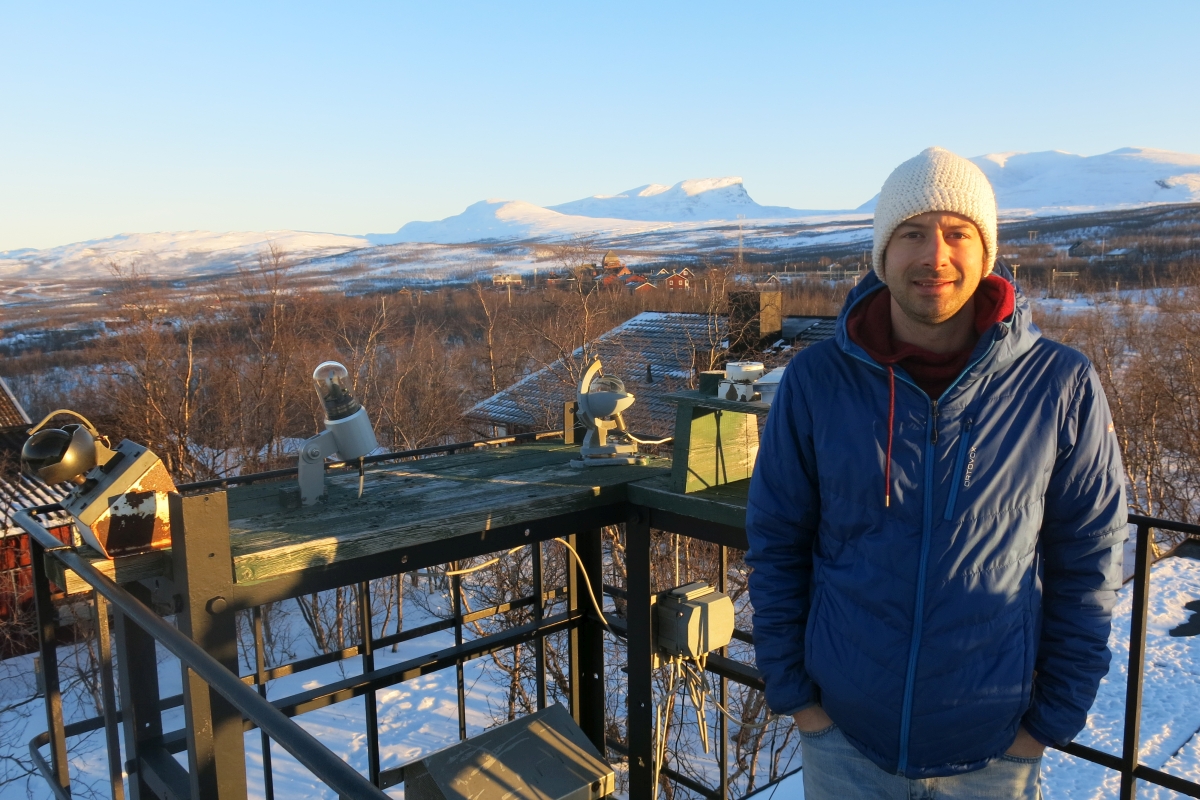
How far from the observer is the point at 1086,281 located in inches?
2264

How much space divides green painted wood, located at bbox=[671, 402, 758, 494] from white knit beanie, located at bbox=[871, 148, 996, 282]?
4.79 feet

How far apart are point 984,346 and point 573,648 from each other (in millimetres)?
2770

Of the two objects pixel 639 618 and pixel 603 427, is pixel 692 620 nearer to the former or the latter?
pixel 639 618

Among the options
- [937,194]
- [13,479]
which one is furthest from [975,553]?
[13,479]

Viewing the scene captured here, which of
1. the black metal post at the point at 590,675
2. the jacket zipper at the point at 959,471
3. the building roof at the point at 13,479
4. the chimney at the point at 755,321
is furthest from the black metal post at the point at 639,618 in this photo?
the chimney at the point at 755,321

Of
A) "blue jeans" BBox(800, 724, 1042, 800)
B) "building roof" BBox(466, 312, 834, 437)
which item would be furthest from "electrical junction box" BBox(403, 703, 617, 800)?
"building roof" BBox(466, 312, 834, 437)

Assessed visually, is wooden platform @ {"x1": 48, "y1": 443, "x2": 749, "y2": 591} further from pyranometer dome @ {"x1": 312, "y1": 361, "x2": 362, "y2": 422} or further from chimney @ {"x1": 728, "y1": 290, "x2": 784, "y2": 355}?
chimney @ {"x1": 728, "y1": 290, "x2": 784, "y2": 355}

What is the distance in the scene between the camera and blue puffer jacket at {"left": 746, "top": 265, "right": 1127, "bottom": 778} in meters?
1.51

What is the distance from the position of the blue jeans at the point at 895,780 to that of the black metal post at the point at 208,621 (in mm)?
1425

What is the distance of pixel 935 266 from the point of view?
1.54 m

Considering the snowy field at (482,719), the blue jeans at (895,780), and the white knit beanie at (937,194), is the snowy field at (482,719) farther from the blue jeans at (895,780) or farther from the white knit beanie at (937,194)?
the white knit beanie at (937,194)

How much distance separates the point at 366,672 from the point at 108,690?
1.12 m

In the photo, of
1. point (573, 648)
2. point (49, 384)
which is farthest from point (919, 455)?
point (49, 384)

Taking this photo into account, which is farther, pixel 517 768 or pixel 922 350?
pixel 517 768
